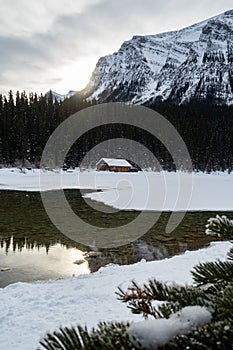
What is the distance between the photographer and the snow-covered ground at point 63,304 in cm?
609

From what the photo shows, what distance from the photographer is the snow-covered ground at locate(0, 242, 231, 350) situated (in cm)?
609

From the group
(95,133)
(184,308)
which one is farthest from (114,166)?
(184,308)

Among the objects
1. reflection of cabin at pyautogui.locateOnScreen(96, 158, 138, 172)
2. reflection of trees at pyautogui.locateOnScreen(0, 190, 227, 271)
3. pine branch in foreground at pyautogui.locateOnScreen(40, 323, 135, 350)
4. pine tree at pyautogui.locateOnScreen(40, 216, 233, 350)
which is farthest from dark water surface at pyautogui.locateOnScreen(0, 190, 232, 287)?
reflection of cabin at pyautogui.locateOnScreen(96, 158, 138, 172)

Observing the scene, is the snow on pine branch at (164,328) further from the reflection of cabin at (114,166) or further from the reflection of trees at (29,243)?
the reflection of cabin at (114,166)

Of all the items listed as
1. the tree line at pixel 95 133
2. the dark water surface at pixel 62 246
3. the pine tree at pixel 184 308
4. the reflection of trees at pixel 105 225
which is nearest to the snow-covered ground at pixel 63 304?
the dark water surface at pixel 62 246

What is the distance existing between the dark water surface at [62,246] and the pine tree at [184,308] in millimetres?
9327

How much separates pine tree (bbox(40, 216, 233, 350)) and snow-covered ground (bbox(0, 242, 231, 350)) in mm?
4447

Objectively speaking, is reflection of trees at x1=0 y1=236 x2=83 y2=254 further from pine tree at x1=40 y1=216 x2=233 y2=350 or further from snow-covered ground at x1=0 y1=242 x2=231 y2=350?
pine tree at x1=40 y1=216 x2=233 y2=350

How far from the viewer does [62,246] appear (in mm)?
14039

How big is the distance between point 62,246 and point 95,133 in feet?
225

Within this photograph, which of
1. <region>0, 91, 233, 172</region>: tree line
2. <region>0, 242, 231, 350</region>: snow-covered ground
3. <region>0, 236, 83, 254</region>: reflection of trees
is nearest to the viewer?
<region>0, 242, 231, 350</region>: snow-covered ground

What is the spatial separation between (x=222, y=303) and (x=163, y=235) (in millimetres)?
15627

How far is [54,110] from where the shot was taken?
79.5 meters

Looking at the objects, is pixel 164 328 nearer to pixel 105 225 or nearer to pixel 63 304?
pixel 63 304
